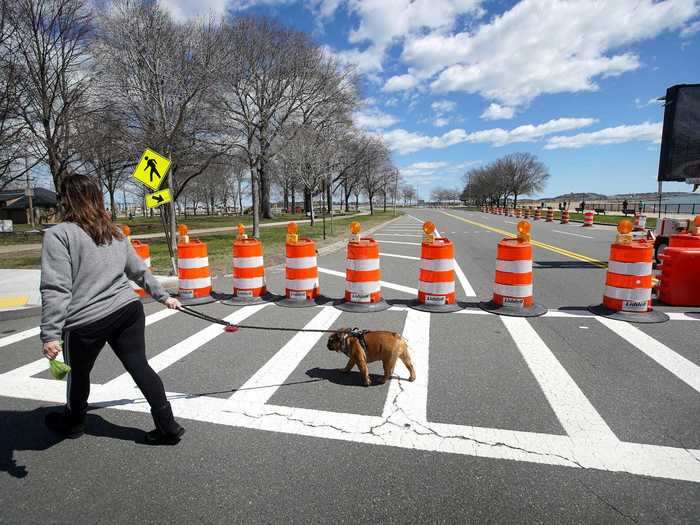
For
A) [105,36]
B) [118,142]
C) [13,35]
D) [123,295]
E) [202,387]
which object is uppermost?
[13,35]

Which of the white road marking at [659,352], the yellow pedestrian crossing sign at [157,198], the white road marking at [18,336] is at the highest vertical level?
the yellow pedestrian crossing sign at [157,198]

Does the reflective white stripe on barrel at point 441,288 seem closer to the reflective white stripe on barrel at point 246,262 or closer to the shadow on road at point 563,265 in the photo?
the reflective white stripe on barrel at point 246,262

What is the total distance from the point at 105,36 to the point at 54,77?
11559 mm

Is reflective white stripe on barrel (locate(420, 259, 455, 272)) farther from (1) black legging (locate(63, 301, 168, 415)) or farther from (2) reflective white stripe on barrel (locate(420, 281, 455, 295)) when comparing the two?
(1) black legging (locate(63, 301, 168, 415))

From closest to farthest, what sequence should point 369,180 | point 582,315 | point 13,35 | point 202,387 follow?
point 202,387
point 582,315
point 13,35
point 369,180

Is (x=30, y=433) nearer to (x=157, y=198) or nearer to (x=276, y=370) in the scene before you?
(x=276, y=370)

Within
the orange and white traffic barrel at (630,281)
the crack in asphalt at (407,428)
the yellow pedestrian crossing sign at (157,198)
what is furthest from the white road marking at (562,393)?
the yellow pedestrian crossing sign at (157,198)

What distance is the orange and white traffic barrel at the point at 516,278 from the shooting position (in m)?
6.24

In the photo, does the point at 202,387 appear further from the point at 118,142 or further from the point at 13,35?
the point at 13,35

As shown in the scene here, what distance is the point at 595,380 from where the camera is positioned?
12.9ft

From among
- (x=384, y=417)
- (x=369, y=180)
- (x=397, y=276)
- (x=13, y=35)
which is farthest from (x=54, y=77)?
(x=369, y=180)

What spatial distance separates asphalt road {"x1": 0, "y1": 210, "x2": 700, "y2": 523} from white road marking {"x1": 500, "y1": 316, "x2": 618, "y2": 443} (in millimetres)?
21

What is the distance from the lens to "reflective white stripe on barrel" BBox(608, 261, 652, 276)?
5.97 m

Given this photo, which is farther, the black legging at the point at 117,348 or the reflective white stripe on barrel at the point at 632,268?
the reflective white stripe on barrel at the point at 632,268
